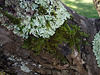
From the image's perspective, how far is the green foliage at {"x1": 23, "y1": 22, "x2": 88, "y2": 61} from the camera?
43.0 inches

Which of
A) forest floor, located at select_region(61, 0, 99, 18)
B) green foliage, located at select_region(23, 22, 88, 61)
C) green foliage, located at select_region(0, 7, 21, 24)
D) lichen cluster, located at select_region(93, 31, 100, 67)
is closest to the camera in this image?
green foliage, located at select_region(0, 7, 21, 24)

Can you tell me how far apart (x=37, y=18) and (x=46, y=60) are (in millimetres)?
434

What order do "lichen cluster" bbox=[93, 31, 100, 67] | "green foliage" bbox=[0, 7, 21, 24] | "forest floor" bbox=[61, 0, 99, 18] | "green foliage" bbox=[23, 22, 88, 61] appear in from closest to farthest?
"green foliage" bbox=[0, 7, 21, 24] → "green foliage" bbox=[23, 22, 88, 61] → "lichen cluster" bbox=[93, 31, 100, 67] → "forest floor" bbox=[61, 0, 99, 18]

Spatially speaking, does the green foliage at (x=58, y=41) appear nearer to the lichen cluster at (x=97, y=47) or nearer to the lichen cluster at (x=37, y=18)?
the lichen cluster at (x=37, y=18)

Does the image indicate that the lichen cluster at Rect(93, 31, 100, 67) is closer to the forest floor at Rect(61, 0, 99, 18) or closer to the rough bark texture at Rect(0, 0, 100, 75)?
the rough bark texture at Rect(0, 0, 100, 75)

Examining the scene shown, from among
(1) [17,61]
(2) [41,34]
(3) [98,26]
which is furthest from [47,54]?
(3) [98,26]

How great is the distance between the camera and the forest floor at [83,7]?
4537 mm

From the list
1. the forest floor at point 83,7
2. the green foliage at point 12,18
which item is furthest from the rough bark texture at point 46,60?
the forest floor at point 83,7

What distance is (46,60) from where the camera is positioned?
3.93 feet

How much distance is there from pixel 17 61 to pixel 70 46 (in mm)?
559

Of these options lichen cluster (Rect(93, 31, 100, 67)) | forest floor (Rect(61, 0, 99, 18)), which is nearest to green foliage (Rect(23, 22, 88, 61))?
lichen cluster (Rect(93, 31, 100, 67))

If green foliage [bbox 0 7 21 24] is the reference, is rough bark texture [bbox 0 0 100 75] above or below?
below

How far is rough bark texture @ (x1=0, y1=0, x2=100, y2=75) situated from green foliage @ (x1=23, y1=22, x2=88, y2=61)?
0.05 meters

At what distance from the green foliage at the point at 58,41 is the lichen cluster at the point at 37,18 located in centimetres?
5
